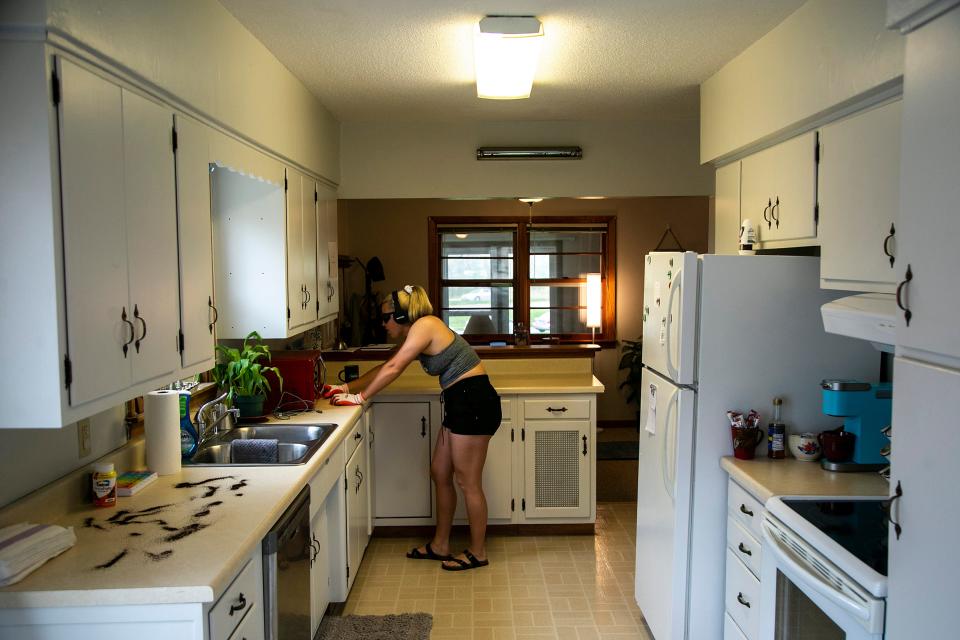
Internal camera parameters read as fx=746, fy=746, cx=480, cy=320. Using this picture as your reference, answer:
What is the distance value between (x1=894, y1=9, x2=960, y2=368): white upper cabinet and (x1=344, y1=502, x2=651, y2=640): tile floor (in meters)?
2.30

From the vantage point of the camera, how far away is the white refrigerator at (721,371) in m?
2.93

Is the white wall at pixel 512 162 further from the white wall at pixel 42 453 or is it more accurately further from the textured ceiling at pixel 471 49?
the white wall at pixel 42 453

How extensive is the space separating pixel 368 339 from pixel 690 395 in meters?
4.39

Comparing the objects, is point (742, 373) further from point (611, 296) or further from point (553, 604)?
point (611, 296)

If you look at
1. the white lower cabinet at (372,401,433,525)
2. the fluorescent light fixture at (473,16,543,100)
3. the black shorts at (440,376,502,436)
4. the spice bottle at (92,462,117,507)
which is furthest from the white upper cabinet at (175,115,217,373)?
the white lower cabinet at (372,401,433,525)

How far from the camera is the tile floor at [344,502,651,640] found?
3453 millimetres

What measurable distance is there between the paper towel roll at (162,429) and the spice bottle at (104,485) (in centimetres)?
31

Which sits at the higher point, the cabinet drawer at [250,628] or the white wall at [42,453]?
the white wall at [42,453]

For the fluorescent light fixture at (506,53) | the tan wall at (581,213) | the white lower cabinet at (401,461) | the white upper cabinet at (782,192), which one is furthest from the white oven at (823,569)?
the tan wall at (581,213)

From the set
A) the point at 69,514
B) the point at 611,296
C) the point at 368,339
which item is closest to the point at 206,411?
the point at 69,514

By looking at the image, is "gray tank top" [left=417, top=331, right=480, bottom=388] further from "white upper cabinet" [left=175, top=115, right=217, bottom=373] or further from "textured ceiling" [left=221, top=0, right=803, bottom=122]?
"white upper cabinet" [left=175, top=115, right=217, bottom=373]

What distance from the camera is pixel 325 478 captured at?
120 inches

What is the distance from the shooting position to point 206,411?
3.12 m

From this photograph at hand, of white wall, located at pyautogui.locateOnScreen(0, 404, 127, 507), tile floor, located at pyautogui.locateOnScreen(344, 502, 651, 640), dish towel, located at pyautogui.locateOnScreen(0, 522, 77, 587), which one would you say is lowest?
tile floor, located at pyautogui.locateOnScreen(344, 502, 651, 640)
